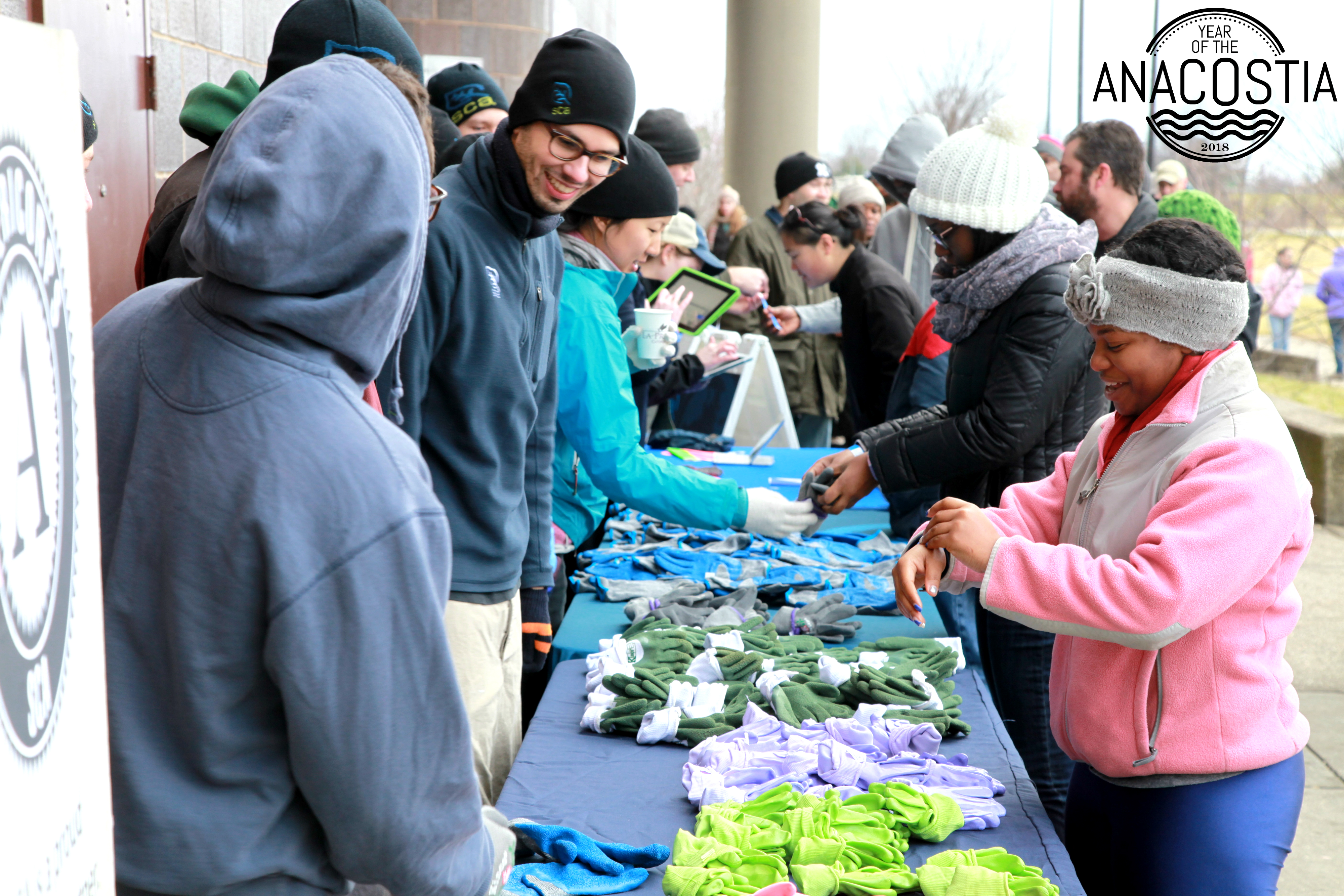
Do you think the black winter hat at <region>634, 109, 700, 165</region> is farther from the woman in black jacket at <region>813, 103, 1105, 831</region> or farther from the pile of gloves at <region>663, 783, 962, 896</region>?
the pile of gloves at <region>663, 783, 962, 896</region>

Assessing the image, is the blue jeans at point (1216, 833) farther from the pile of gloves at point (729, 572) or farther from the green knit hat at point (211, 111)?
the green knit hat at point (211, 111)

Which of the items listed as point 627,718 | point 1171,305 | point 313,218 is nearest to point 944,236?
point 1171,305

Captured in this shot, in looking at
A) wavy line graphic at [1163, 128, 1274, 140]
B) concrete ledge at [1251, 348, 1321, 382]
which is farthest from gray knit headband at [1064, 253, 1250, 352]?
concrete ledge at [1251, 348, 1321, 382]

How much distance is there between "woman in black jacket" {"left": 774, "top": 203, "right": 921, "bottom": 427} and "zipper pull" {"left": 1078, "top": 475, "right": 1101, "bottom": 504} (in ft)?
8.44

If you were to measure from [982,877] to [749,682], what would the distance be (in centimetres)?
92

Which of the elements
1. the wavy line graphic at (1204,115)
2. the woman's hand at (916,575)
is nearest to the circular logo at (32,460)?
the woman's hand at (916,575)

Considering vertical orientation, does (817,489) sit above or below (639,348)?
below

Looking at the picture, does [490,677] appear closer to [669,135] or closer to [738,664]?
[738,664]

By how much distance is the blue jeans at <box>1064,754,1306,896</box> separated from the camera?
1.73 metres

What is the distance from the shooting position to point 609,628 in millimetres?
2920

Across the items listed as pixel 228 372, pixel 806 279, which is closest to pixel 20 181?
pixel 228 372

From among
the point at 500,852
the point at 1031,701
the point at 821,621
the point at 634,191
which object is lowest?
the point at 1031,701

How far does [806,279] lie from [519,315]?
3.22m

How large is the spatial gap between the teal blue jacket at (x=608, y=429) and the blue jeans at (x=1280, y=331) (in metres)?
14.6
